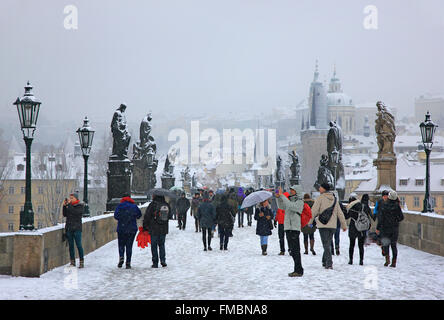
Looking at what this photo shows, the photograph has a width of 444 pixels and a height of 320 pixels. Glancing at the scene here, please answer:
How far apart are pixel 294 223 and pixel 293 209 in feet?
1.26

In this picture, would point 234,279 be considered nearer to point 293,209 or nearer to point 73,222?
point 293,209

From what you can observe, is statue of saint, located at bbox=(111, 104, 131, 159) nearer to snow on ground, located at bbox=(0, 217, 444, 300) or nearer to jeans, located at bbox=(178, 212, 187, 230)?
jeans, located at bbox=(178, 212, 187, 230)

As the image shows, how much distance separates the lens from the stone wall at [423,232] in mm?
15164

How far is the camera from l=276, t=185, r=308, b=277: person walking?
12.2 m

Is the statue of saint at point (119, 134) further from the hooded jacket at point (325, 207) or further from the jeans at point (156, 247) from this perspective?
the hooded jacket at point (325, 207)

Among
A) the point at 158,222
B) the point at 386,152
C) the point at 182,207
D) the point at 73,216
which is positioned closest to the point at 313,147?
the point at 182,207

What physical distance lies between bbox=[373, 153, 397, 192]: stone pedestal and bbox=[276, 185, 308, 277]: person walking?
27.8 feet

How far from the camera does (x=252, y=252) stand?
56.6ft

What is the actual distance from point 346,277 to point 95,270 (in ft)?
16.6

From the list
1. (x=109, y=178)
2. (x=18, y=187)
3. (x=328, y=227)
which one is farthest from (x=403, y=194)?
(x=328, y=227)

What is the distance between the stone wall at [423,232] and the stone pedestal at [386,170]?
3080 millimetres

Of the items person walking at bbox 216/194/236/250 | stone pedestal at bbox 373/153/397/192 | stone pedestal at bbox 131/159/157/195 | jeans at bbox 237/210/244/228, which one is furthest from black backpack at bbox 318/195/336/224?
stone pedestal at bbox 131/159/157/195

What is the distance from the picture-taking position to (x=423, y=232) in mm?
16484

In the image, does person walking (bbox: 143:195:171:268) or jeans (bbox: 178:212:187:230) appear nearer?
person walking (bbox: 143:195:171:268)
